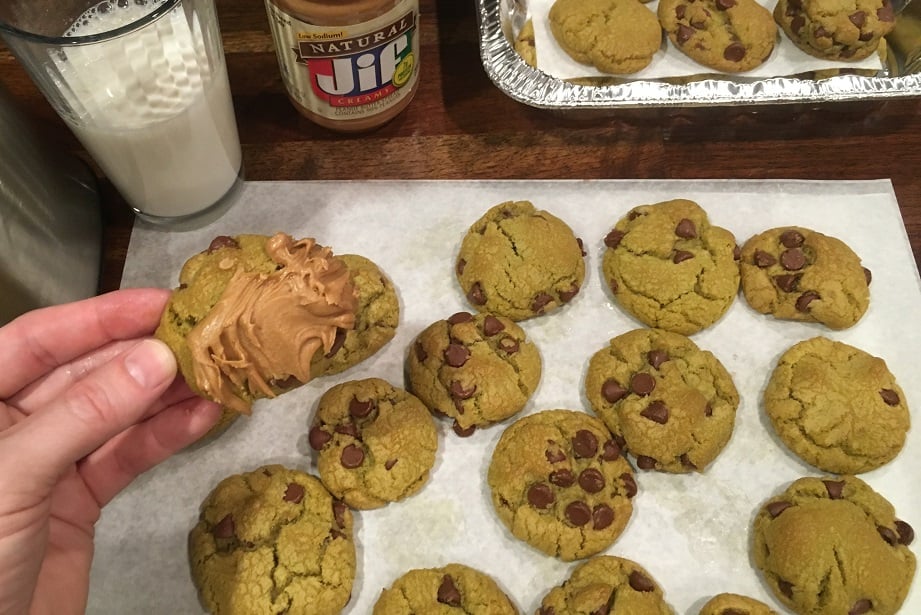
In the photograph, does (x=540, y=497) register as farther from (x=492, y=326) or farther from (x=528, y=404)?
(x=492, y=326)

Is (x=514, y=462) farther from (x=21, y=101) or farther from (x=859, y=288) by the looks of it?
(x=21, y=101)

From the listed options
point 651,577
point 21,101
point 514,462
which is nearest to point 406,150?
point 514,462

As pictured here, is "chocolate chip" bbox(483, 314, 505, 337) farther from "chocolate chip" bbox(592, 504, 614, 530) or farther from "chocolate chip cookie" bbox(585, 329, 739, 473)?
"chocolate chip" bbox(592, 504, 614, 530)

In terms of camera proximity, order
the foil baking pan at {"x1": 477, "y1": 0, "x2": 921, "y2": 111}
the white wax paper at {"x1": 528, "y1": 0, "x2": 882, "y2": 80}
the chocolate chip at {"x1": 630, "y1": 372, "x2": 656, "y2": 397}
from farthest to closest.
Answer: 1. the white wax paper at {"x1": 528, "y1": 0, "x2": 882, "y2": 80}
2. the foil baking pan at {"x1": 477, "y1": 0, "x2": 921, "y2": 111}
3. the chocolate chip at {"x1": 630, "y1": 372, "x2": 656, "y2": 397}

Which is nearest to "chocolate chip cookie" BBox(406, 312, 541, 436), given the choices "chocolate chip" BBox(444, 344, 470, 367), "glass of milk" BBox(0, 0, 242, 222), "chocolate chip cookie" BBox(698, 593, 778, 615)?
"chocolate chip" BBox(444, 344, 470, 367)

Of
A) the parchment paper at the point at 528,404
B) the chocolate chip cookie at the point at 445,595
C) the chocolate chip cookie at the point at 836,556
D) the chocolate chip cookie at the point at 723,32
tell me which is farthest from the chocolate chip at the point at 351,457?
the chocolate chip cookie at the point at 723,32

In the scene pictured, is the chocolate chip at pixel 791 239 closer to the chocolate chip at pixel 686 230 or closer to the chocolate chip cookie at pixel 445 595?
the chocolate chip at pixel 686 230
